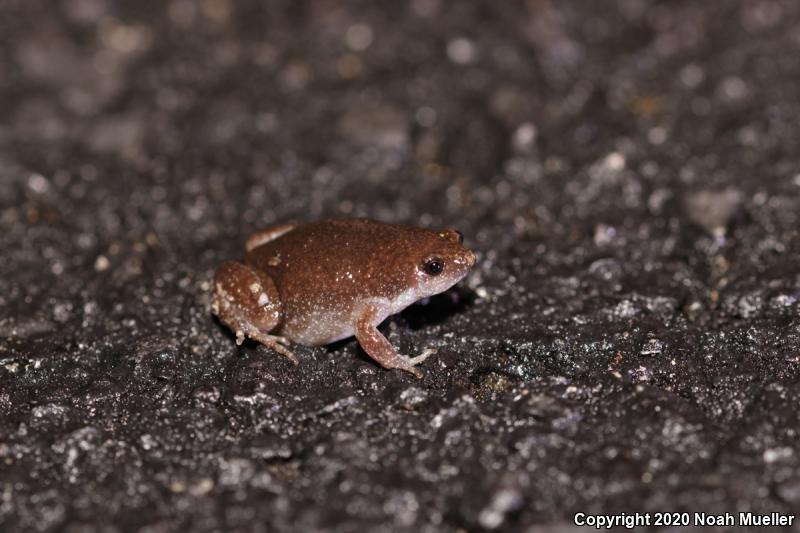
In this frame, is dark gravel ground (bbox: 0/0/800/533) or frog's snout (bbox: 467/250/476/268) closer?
dark gravel ground (bbox: 0/0/800/533)

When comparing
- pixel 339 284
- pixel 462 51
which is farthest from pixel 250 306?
pixel 462 51

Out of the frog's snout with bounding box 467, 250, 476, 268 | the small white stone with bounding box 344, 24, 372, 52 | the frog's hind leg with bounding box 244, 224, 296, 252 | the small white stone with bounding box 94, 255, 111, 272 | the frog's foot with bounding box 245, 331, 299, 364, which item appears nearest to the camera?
the frog's foot with bounding box 245, 331, 299, 364

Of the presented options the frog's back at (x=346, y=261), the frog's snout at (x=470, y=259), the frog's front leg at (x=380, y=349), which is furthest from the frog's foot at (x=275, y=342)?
the frog's snout at (x=470, y=259)

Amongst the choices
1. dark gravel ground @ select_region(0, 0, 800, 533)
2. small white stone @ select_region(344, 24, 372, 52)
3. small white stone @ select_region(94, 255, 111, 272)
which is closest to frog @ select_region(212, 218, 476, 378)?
dark gravel ground @ select_region(0, 0, 800, 533)

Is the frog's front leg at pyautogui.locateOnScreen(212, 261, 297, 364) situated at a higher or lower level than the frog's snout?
lower

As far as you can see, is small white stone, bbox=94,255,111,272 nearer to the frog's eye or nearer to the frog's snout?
the frog's eye

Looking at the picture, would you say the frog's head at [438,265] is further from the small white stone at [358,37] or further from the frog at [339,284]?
the small white stone at [358,37]

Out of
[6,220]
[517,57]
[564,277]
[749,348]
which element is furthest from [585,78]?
[6,220]
